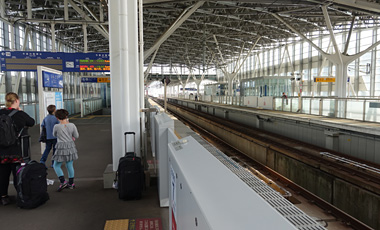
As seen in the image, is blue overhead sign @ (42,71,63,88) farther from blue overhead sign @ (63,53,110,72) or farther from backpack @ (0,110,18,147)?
blue overhead sign @ (63,53,110,72)

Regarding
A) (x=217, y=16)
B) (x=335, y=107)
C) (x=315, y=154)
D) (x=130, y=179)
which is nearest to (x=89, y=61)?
(x=315, y=154)

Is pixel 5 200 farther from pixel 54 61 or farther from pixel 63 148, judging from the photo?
pixel 54 61

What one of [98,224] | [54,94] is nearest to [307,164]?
[98,224]

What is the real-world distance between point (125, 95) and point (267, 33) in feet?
130

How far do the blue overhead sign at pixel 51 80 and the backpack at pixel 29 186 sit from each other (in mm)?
5937

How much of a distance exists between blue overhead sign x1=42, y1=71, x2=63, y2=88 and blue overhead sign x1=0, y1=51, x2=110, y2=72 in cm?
584

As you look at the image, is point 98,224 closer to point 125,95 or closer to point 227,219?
point 125,95

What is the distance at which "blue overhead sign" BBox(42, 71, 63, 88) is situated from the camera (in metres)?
10.1

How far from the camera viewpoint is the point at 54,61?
17.7m

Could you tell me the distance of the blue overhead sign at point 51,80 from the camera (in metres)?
10.1

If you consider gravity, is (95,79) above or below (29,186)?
above

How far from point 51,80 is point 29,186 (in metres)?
6.90

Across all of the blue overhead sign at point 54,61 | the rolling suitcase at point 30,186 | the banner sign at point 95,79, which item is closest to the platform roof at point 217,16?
the blue overhead sign at point 54,61

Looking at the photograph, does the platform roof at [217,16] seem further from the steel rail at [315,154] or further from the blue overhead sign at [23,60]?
the steel rail at [315,154]
